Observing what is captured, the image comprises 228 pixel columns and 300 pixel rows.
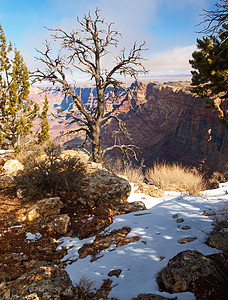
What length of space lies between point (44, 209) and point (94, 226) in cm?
110

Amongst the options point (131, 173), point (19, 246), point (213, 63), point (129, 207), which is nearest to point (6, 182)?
point (19, 246)

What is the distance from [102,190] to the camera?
195 inches

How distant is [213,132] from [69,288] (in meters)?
60.8

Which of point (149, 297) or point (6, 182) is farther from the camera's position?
point (6, 182)

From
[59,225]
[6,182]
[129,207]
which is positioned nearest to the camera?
[59,225]

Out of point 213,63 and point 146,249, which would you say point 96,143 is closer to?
point 213,63

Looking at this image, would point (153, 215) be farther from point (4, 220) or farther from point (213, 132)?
point (213, 132)

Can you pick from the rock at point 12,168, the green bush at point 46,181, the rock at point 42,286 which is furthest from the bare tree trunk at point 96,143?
the rock at point 42,286

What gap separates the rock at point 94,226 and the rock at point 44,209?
0.75 meters

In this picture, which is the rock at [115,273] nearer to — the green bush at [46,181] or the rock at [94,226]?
the rock at [94,226]

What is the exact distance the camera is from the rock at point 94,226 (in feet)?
10.4

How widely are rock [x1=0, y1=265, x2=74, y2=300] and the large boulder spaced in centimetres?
255

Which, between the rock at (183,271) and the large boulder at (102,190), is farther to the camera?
the large boulder at (102,190)

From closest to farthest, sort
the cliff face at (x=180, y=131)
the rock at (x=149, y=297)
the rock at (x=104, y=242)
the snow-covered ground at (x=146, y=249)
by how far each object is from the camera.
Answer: the rock at (x=149, y=297) < the snow-covered ground at (x=146, y=249) < the rock at (x=104, y=242) < the cliff face at (x=180, y=131)
